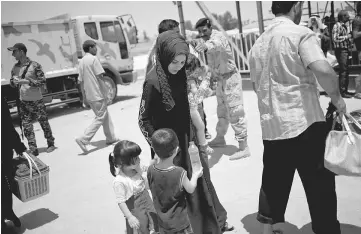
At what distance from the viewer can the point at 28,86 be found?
5922 millimetres

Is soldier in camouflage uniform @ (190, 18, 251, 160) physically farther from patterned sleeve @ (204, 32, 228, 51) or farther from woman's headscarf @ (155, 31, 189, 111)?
woman's headscarf @ (155, 31, 189, 111)

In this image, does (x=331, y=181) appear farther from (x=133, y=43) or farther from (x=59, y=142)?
(x=133, y=43)

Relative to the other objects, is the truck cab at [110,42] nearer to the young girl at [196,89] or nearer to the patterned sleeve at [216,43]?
the patterned sleeve at [216,43]

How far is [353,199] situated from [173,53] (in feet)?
6.97

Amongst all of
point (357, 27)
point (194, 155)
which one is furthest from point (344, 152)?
point (357, 27)

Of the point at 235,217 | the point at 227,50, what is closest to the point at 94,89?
the point at 227,50

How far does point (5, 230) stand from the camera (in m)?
3.45

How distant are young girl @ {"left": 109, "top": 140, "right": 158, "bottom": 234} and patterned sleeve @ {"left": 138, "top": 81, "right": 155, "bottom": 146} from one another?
13cm

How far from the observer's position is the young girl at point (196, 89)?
8.98 ft

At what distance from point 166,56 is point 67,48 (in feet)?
31.3

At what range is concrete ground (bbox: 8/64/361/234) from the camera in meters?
3.08

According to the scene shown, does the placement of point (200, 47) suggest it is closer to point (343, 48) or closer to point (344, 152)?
point (344, 152)

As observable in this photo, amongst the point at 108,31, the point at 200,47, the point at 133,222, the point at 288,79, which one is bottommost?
the point at 133,222

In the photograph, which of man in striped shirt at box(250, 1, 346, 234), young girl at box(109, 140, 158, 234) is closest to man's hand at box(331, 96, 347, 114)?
man in striped shirt at box(250, 1, 346, 234)
